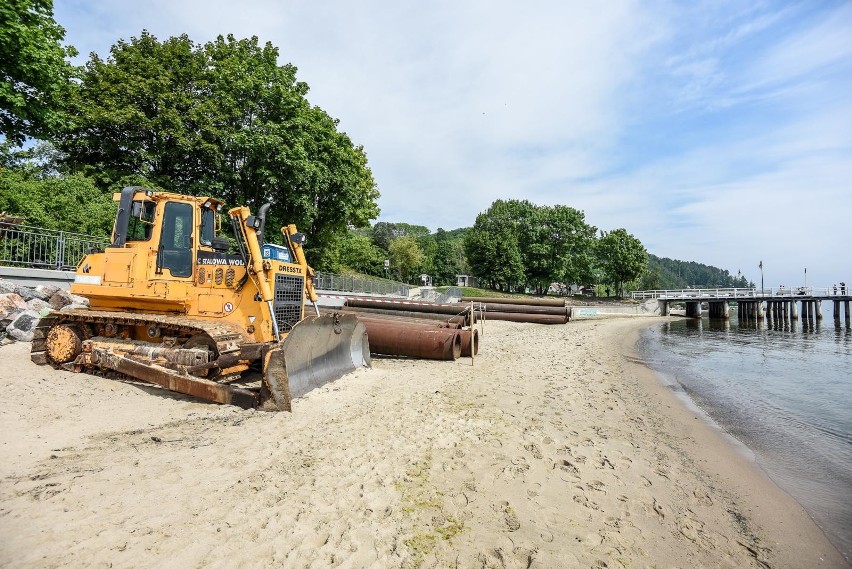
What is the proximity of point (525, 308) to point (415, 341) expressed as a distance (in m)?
20.6

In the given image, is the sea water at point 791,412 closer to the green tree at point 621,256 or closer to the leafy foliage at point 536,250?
the leafy foliage at point 536,250

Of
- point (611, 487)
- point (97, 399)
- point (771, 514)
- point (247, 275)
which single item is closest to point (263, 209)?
point (247, 275)

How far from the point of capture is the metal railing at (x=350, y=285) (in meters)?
26.4

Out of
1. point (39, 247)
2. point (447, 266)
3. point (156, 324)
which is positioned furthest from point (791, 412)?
point (447, 266)

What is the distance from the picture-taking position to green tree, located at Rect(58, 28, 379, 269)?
18906 millimetres

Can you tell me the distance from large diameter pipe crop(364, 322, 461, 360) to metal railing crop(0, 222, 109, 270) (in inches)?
342

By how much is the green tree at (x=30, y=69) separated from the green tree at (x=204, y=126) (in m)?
1.28

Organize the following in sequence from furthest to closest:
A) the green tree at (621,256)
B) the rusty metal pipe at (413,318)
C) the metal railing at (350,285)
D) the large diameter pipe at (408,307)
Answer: the green tree at (621,256) → the metal railing at (350,285) → the large diameter pipe at (408,307) → the rusty metal pipe at (413,318)

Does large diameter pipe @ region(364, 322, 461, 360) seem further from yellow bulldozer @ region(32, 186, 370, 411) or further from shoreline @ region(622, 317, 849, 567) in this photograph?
shoreline @ region(622, 317, 849, 567)

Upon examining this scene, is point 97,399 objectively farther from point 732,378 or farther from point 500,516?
point 732,378

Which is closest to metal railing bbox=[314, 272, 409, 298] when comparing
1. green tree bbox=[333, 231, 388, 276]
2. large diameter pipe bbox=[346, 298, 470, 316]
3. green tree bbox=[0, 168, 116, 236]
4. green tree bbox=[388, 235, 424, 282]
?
large diameter pipe bbox=[346, 298, 470, 316]

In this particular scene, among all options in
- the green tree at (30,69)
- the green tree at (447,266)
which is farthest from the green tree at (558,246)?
the green tree at (30,69)

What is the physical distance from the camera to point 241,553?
2.96 metres

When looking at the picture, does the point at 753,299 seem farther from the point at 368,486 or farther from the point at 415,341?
the point at 368,486
